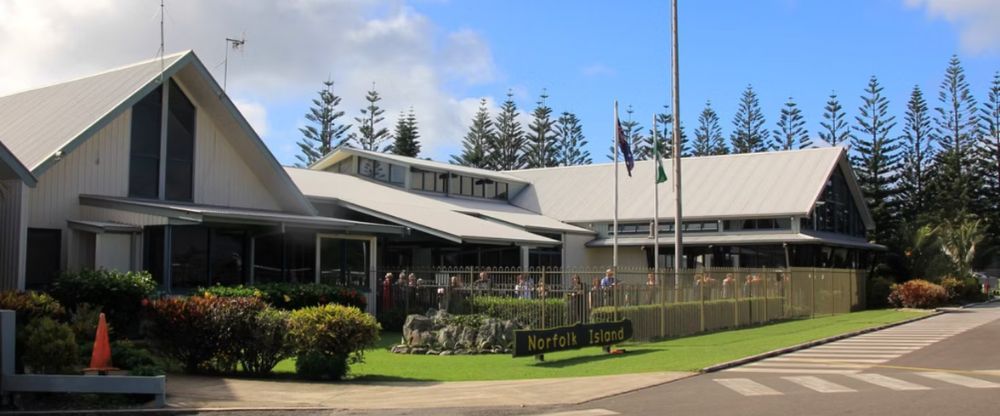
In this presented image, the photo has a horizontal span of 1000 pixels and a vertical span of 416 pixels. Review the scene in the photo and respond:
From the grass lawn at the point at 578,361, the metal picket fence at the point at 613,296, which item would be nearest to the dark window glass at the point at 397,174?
the metal picket fence at the point at 613,296

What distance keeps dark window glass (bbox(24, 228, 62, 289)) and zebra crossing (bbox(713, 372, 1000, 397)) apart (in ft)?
45.2

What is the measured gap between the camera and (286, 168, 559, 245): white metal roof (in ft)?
99.7

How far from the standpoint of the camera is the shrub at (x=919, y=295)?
117 ft

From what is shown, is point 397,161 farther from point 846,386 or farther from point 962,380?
point 962,380

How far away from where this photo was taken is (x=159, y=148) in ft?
74.1

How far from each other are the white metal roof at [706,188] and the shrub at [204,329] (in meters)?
29.0

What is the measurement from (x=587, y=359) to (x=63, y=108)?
1367cm

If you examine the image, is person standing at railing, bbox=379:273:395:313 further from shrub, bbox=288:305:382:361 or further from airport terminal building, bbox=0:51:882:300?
shrub, bbox=288:305:382:361

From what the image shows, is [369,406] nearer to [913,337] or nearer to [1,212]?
[1,212]

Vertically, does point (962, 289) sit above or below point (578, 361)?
above

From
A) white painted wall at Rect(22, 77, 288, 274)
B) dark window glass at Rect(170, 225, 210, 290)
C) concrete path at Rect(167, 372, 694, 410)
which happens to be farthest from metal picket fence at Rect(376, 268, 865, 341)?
concrete path at Rect(167, 372, 694, 410)

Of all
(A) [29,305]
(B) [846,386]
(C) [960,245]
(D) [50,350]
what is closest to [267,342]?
(D) [50,350]

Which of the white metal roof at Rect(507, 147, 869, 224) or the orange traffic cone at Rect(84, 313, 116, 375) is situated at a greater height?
the white metal roof at Rect(507, 147, 869, 224)

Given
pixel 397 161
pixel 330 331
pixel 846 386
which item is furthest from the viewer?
pixel 397 161
